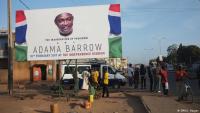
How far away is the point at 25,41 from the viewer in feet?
75.7

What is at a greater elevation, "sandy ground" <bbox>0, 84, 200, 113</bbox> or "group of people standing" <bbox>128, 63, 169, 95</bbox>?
"group of people standing" <bbox>128, 63, 169, 95</bbox>

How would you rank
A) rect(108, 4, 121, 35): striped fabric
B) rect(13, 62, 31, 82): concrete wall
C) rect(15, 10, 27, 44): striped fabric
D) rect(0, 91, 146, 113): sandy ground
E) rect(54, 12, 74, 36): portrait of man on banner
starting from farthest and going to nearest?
rect(13, 62, 31, 82): concrete wall → rect(15, 10, 27, 44): striped fabric → rect(54, 12, 74, 36): portrait of man on banner → rect(108, 4, 121, 35): striped fabric → rect(0, 91, 146, 113): sandy ground

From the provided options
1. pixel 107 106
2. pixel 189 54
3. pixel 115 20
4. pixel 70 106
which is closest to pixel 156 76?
pixel 115 20

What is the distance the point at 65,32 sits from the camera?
22344 millimetres

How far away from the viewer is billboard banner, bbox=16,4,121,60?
22.0 m

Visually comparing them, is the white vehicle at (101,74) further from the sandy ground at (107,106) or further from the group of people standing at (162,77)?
the sandy ground at (107,106)

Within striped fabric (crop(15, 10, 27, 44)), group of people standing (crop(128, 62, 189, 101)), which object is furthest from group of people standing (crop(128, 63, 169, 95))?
striped fabric (crop(15, 10, 27, 44))

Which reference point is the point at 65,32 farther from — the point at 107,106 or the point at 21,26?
the point at 107,106

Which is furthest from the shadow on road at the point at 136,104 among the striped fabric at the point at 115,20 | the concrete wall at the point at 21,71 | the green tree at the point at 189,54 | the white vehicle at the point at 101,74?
the green tree at the point at 189,54

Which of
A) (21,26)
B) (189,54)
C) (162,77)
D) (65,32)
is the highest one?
(189,54)

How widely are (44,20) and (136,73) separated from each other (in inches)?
413

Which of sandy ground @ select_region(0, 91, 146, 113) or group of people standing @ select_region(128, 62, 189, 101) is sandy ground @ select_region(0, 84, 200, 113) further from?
group of people standing @ select_region(128, 62, 189, 101)

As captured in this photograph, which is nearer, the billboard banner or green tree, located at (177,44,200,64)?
the billboard banner

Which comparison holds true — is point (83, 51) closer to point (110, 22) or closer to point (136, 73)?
point (110, 22)
